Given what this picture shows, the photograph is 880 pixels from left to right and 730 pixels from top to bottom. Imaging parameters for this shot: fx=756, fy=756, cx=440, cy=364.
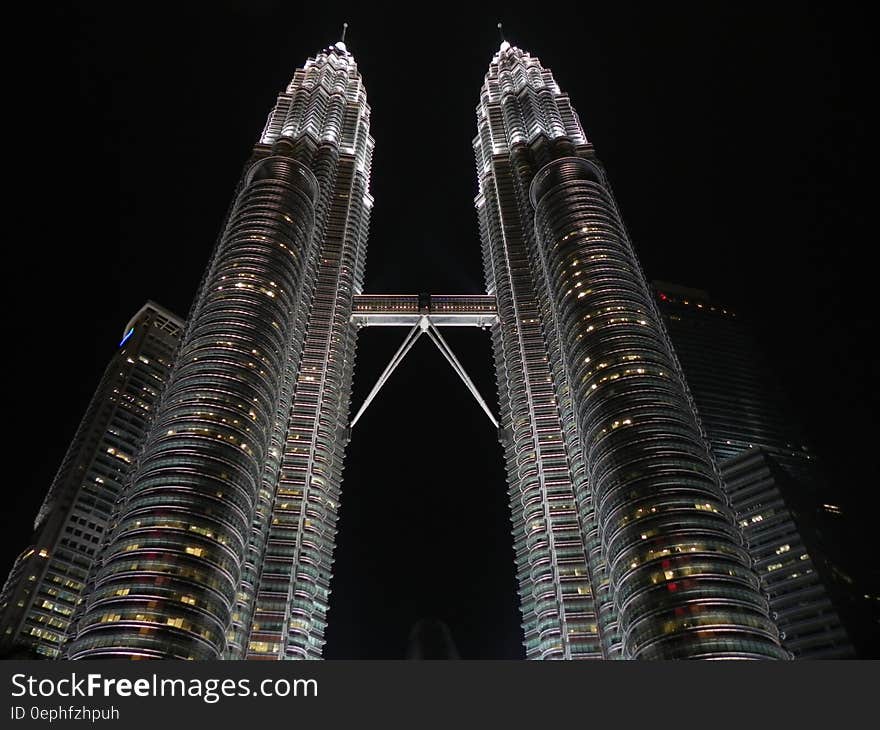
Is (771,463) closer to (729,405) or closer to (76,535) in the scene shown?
(729,405)

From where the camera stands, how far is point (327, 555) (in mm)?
130000

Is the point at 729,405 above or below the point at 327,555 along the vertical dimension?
above

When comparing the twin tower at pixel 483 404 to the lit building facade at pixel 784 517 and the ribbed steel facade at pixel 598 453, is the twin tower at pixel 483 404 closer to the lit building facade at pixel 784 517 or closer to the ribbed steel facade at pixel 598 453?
the ribbed steel facade at pixel 598 453

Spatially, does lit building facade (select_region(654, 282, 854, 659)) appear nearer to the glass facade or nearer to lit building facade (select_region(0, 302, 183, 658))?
the glass facade

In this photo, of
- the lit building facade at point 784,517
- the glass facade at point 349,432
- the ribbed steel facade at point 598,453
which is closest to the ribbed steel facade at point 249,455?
the glass facade at point 349,432

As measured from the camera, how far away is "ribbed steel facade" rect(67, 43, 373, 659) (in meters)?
95.4

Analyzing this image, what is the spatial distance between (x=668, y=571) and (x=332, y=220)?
121 metres

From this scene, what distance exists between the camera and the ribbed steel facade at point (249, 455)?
9544 cm

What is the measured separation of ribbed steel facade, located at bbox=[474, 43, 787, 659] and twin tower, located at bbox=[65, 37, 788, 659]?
1.06ft

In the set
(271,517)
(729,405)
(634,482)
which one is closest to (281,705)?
(634,482)

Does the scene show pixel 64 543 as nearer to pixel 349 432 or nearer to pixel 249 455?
pixel 349 432

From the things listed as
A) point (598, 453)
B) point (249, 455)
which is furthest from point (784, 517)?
point (249, 455)

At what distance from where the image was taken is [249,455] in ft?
384

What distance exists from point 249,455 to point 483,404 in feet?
203
